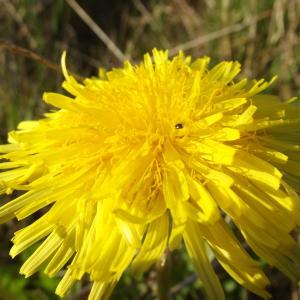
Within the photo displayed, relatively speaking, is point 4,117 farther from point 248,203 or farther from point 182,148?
point 248,203

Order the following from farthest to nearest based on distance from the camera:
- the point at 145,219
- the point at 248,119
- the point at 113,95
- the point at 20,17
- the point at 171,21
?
the point at 171,21 → the point at 20,17 → the point at 113,95 → the point at 248,119 → the point at 145,219

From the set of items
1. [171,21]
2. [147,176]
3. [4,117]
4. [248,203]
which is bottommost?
[248,203]

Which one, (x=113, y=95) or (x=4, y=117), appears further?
(x=4, y=117)

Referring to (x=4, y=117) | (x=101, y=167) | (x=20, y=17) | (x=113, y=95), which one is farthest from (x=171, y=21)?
(x=101, y=167)

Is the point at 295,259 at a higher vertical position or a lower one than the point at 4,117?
lower

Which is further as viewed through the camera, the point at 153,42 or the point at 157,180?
the point at 153,42

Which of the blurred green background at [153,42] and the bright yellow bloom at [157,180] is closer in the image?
the bright yellow bloom at [157,180]

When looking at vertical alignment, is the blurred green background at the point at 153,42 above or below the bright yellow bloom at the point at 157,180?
above
